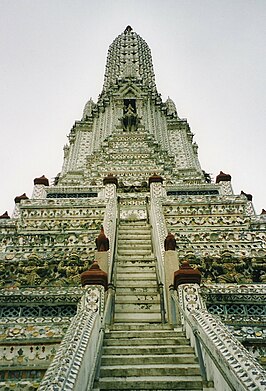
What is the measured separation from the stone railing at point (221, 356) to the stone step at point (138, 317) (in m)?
1.22

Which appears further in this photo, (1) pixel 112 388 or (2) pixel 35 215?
(2) pixel 35 215

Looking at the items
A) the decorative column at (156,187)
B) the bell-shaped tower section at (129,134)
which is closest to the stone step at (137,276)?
the decorative column at (156,187)

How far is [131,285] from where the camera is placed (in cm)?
781

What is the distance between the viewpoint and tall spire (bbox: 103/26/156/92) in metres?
27.6

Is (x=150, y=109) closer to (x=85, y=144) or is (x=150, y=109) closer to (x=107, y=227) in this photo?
(x=85, y=144)

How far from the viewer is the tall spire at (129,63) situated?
90.4 feet

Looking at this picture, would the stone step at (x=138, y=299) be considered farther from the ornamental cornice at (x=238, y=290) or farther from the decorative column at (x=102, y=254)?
the ornamental cornice at (x=238, y=290)

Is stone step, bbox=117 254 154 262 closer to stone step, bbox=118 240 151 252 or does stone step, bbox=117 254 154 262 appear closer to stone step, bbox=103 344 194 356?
stone step, bbox=118 240 151 252

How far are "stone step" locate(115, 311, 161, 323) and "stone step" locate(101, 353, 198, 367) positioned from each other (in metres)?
1.91

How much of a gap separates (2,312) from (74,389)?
139 inches

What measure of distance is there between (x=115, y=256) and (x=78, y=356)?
16.7 feet

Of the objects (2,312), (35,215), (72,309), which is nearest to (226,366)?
(72,309)

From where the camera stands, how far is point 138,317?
22.5 feet

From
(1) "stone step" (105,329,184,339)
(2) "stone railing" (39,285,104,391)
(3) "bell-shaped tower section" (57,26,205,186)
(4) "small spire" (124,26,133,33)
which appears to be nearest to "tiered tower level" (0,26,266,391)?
(2) "stone railing" (39,285,104,391)
